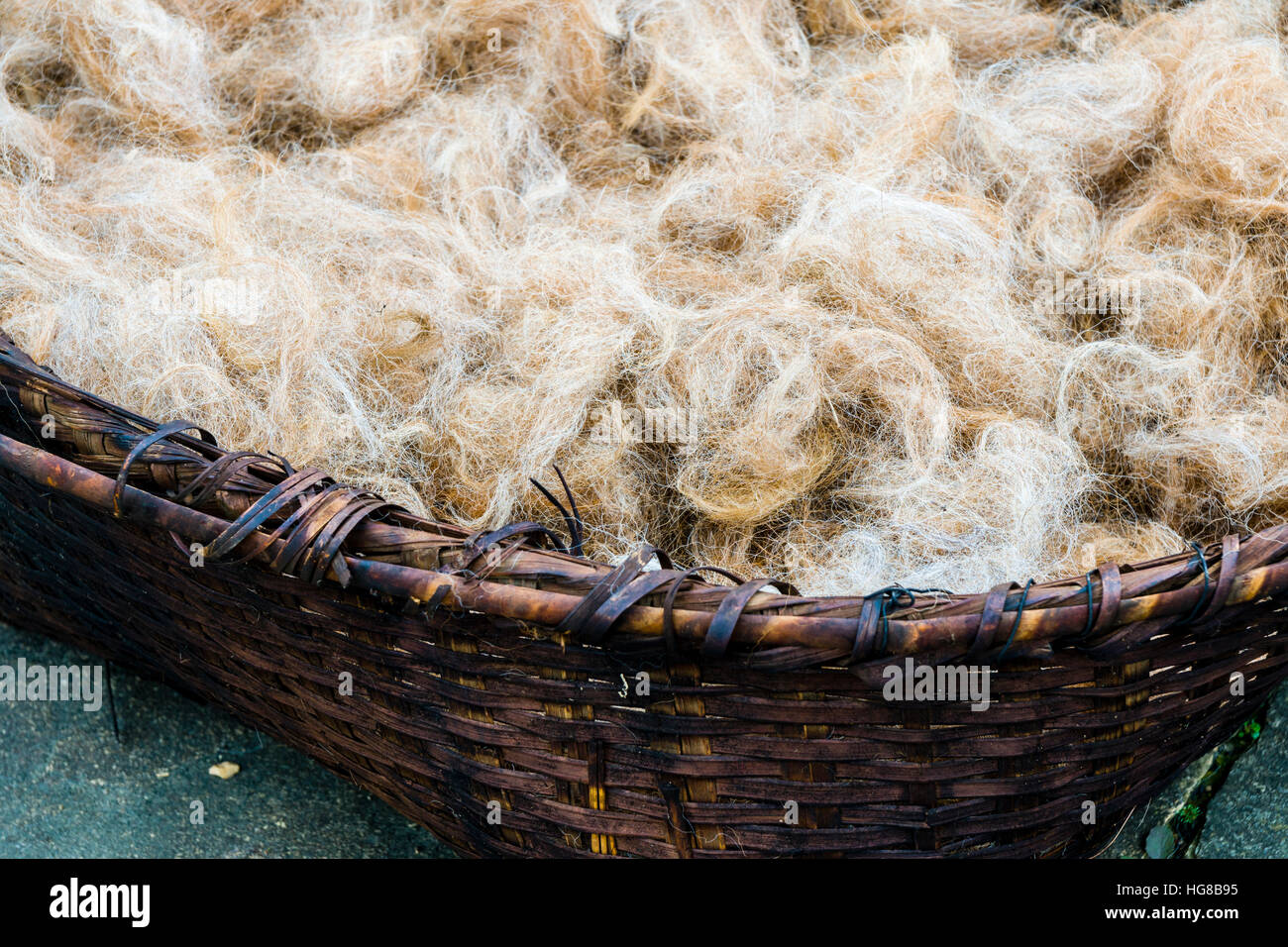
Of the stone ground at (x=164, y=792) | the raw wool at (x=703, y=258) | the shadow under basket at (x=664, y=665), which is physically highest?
the raw wool at (x=703, y=258)

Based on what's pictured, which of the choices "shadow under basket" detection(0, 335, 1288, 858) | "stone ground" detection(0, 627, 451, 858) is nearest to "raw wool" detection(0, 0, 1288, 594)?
"shadow under basket" detection(0, 335, 1288, 858)

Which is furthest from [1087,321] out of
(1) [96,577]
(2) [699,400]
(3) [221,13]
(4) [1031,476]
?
(3) [221,13]

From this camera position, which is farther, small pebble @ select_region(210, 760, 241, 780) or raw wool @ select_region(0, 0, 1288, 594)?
small pebble @ select_region(210, 760, 241, 780)

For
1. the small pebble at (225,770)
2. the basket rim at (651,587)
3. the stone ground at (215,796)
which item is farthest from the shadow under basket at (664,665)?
the small pebble at (225,770)

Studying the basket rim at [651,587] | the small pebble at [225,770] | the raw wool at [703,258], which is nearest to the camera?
the basket rim at [651,587]

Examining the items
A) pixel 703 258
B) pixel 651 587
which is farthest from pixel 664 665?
pixel 703 258

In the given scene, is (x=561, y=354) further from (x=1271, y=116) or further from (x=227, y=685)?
(x=1271, y=116)

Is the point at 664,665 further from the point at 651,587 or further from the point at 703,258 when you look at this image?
the point at 703,258

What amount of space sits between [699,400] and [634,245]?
0.99 feet

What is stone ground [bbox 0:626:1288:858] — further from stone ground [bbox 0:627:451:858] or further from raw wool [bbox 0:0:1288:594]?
raw wool [bbox 0:0:1288:594]

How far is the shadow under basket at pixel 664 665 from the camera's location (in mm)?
910

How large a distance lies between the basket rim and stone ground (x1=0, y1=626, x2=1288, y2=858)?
0.45m

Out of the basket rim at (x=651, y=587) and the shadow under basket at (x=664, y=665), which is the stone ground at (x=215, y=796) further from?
the basket rim at (x=651, y=587)

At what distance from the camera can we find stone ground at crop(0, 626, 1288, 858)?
1332 millimetres
